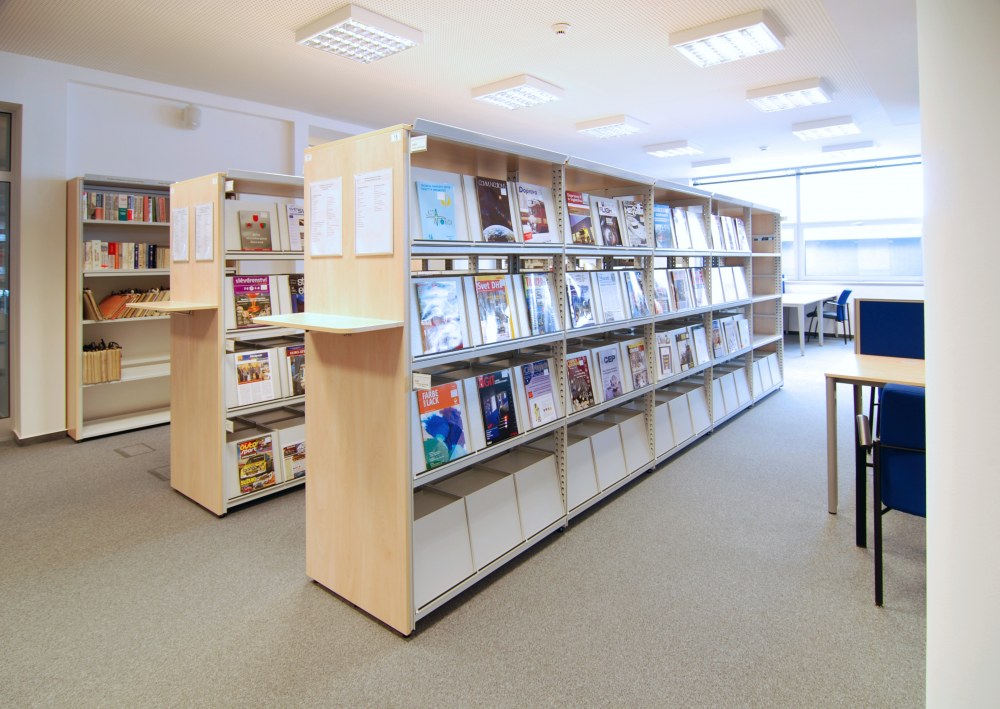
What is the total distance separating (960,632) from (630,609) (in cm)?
141

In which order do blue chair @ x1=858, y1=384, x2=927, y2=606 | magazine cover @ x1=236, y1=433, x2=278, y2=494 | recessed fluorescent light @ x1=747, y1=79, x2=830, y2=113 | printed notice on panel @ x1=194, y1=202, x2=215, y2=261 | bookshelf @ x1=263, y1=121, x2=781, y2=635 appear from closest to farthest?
1. bookshelf @ x1=263, y1=121, x2=781, y2=635
2. blue chair @ x1=858, y1=384, x2=927, y2=606
3. printed notice on panel @ x1=194, y1=202, x2=215, y2=261
4. magazine cover @ x1=236, y1=433, x2=278, y2=494
5. recessed fluorescent light @ x1=747, y1=79, x2=830, y2=113

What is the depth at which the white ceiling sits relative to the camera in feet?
12.2

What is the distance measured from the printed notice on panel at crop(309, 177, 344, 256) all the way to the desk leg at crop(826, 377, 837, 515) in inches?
97.9

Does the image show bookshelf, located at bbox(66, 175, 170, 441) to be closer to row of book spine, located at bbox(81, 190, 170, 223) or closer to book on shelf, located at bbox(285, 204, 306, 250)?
row of book spine, located at bbox(81, 190, 170, 223)

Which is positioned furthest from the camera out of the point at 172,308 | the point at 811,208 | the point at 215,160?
the point at 811,208

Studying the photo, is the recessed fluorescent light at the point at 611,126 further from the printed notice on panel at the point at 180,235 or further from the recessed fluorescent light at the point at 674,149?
the printed notice on panel at the point at 180,235

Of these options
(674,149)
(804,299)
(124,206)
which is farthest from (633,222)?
(804,299)

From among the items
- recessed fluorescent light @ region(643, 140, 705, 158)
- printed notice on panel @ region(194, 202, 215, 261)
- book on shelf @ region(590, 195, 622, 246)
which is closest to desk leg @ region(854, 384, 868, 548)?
book on shelf @ region(590, 195, 622, 246)

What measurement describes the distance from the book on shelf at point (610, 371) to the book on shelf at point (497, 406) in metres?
0.84

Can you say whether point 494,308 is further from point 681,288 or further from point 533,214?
point 681,288

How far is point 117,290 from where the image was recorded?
16.5 ft

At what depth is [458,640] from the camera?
7.12ft

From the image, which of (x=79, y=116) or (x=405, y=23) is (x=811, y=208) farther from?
(x=79, y=116)

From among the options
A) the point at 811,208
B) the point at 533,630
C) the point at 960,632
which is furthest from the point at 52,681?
the point at 811,208
